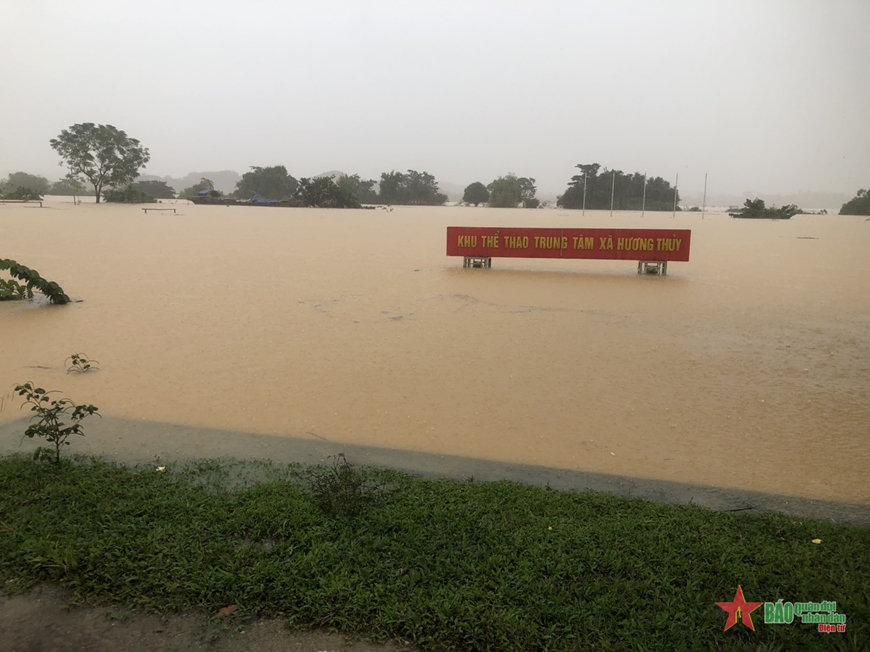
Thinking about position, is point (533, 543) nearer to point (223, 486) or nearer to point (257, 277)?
point (223, 486)

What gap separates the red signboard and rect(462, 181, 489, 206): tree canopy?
253 feet

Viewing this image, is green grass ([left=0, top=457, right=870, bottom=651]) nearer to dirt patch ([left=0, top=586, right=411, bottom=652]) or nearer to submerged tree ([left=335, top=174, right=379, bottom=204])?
dirt patch ([left=0, top=586, right=411, bottom=652])

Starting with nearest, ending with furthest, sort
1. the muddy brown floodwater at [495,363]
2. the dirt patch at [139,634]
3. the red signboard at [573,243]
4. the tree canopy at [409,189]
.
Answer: the dirt patch at [139,634] → the muddy brown floodwater at [495,363] → the red signboard at [573,243] → the tree canopy at [409,189]

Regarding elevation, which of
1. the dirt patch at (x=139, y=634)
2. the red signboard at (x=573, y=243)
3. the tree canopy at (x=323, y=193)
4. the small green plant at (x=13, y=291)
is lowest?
the dirt patch at (x=139, y=634)

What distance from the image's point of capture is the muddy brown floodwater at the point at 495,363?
179 inches

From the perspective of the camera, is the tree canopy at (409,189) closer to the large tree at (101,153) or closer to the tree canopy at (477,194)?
the tree canopy at (477,194)

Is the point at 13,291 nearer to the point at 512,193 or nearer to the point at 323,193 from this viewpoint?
the point at 323,193

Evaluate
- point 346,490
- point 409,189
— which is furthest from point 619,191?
point 346,490

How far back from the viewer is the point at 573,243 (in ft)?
46.7

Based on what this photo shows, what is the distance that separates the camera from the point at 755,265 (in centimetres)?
1695

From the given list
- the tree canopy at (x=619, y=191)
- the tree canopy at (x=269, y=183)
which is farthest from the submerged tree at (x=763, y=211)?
the tree canopy at (x=269, y=183)

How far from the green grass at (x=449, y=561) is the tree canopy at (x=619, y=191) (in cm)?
7367

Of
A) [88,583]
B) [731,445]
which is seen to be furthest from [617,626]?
[731,445]

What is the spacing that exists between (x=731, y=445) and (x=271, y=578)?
3.34 metres
